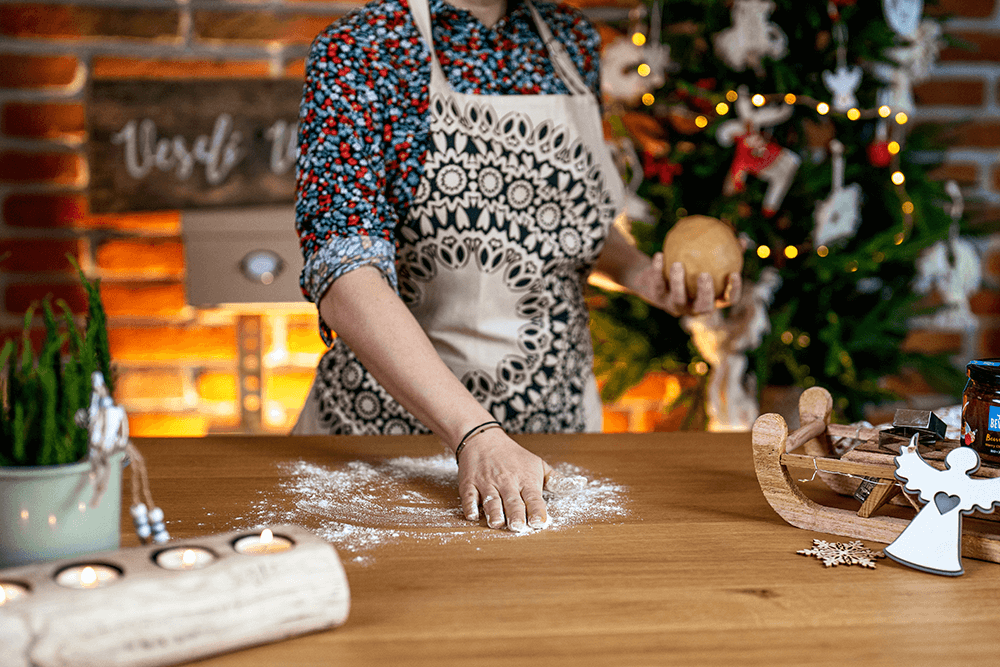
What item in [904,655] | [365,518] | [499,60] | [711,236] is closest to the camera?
[904,655]

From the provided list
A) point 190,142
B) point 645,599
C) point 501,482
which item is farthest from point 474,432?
point 190,142

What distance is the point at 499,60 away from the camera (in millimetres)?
1122

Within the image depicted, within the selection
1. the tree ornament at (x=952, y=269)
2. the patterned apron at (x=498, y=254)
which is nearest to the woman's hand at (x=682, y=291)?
the patterned apron at (x=498, y=254)

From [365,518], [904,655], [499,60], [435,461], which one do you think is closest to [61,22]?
[499,60]

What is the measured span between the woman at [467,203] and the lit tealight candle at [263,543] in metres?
0.37

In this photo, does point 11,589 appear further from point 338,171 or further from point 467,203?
point 467,203

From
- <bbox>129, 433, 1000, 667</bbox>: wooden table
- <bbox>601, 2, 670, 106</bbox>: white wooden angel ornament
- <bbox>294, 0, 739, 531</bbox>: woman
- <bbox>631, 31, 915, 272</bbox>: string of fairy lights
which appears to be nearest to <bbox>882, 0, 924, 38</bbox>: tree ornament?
<bbox>631, 31, 915, 272</bbox>: string of fairy lights

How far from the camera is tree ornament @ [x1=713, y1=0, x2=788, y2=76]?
1540 mm

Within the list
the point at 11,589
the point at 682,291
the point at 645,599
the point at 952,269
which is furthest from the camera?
the point at 952,269

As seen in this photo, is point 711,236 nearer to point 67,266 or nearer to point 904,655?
point 904,655

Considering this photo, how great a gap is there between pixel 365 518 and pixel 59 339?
0.29 metres

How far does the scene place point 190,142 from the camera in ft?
6.21

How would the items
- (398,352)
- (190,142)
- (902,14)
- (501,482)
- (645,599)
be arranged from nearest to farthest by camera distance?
(645,599)
(501,482)
(398,352)
(902,14)
(190,142)

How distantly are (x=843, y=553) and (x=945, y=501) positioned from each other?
8 centimetres
